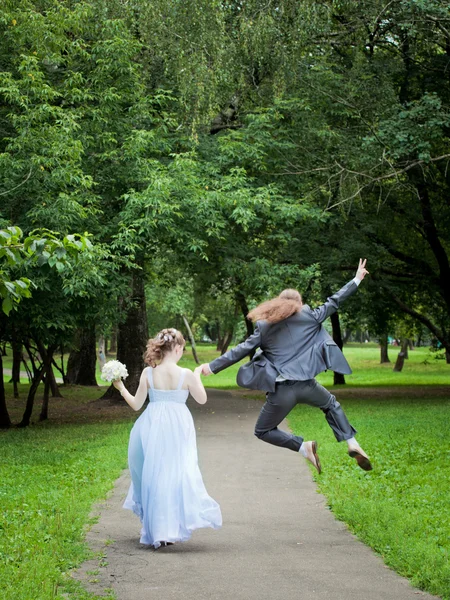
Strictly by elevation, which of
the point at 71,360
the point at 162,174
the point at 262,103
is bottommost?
the point at 71,360

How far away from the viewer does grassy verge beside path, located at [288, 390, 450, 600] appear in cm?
673

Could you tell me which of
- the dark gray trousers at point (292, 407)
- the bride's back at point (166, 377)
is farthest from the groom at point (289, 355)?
the bride's back at point (166, 377)

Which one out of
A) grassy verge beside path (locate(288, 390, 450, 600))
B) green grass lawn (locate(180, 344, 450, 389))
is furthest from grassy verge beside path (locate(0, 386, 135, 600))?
green grass lawn (locate(180, 344, 450, 389))

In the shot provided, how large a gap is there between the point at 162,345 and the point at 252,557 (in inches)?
77.8

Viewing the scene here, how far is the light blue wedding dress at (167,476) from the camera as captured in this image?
727 centimetres

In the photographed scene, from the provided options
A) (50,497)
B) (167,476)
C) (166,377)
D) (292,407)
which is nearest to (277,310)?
(292,407)

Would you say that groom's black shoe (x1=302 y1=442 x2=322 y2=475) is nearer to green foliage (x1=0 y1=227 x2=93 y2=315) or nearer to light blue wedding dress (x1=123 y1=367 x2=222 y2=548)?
light blue wedding dress (x1=123 y1=367 x2=222 y2=548)

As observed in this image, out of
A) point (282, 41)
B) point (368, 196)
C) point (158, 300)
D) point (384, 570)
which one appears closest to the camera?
point (384, 570)

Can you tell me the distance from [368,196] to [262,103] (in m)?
5.20

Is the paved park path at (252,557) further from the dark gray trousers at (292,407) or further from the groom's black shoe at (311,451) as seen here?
the dark gray trousers at (292,407)

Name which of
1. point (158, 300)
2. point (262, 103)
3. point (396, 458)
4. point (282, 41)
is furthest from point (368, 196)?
point (158, 300)

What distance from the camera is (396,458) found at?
12773 millimetres

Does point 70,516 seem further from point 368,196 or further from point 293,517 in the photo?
point 368,196

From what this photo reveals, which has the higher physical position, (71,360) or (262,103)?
(262,103)
